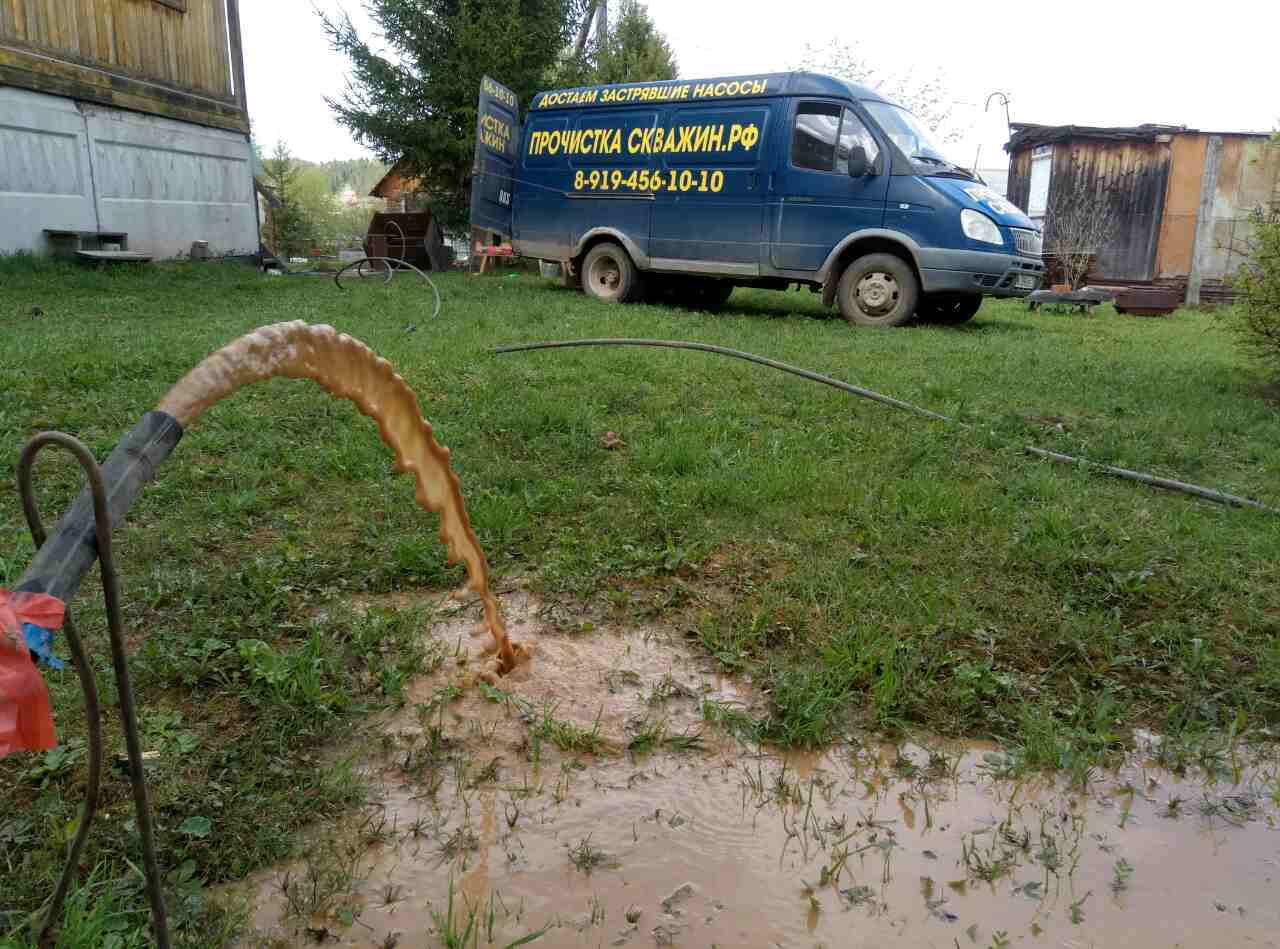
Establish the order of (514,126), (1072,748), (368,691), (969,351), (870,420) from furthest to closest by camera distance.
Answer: (514,126), (969,351), (870,420), (368,691), (1072,748)

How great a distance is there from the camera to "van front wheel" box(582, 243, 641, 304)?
11844 mm

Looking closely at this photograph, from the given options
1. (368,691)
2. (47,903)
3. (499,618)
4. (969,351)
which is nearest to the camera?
(47,903)

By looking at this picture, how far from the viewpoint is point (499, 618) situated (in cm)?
332

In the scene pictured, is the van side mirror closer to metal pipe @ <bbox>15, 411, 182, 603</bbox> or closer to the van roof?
the van roof

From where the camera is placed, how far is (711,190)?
36.3 ft

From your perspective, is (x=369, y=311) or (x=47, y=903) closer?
(x=47, y=903)

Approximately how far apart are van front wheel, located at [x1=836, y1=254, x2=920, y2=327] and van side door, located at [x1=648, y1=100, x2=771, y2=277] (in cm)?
113

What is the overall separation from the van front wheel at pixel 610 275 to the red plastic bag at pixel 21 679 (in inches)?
427

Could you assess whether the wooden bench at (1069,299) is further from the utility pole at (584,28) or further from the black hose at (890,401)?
the utility pole at (584,28)

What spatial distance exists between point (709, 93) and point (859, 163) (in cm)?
204

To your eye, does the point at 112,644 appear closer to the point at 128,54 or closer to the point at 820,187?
the point at 820,187

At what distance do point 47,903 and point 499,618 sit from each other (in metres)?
1.58

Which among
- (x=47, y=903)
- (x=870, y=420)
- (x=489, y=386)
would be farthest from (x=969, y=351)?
(x=47, y=903)

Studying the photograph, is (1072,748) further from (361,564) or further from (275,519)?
(275,519)
